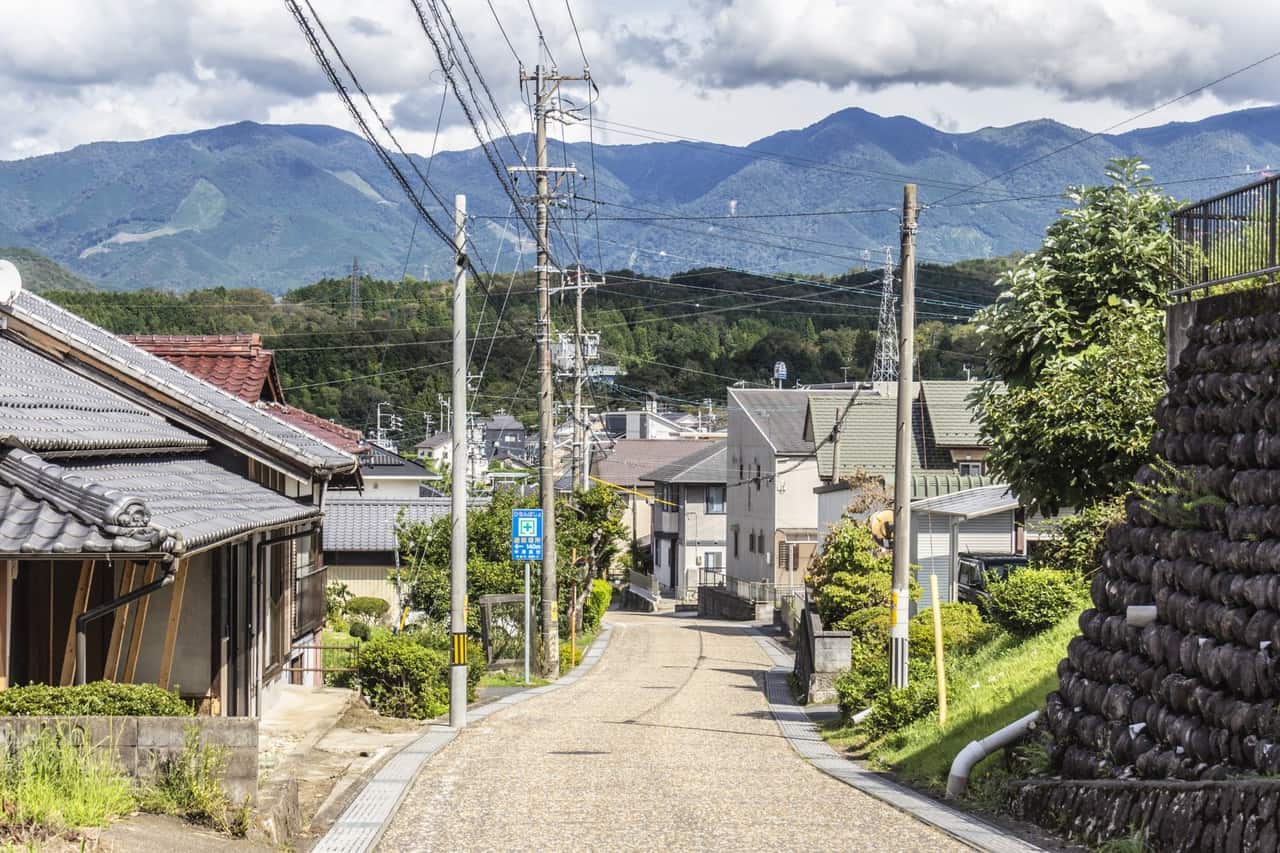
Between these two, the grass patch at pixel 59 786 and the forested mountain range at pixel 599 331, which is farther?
the forested mountain range at pixel 599 331

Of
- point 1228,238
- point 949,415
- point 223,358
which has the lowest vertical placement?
point 223,358

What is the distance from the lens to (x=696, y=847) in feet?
32.0

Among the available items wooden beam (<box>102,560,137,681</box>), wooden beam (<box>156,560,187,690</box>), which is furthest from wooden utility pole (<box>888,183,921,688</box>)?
wooden beam (<box>102,560,137,681</box>)

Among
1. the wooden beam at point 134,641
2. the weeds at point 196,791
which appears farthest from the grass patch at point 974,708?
the wooden beam at point 134,641

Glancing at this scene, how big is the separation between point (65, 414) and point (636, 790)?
20.7 feet

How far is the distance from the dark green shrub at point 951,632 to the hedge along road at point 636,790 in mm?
2576

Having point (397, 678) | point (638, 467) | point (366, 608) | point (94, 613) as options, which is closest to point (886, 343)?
point (638, 467)

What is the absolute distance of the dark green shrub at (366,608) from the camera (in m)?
40.0

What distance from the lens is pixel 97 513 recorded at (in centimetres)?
912

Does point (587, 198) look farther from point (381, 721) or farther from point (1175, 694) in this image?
point (1175, 694)

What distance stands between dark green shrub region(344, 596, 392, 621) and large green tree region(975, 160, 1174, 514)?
25.9 meters

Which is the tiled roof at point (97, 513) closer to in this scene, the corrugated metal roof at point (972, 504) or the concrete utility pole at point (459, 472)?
the concrete utility pole at point (459, 472)

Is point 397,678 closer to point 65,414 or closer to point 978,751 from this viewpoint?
point 65,414

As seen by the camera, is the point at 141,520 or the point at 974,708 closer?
the point at 141,520
